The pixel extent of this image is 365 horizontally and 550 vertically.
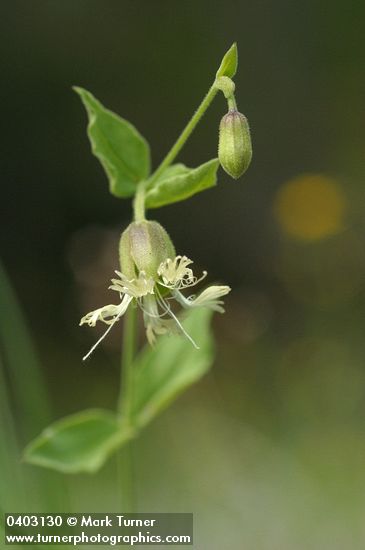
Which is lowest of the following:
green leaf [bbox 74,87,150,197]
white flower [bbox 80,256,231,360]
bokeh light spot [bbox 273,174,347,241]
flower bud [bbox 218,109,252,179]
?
white flower [bbox 80,256,231,360]

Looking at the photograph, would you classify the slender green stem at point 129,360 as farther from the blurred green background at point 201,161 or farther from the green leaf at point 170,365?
the blurred green background at point 201,161

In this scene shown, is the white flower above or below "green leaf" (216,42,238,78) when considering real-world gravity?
below

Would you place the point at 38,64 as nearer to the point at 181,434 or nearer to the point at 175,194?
the point at 181,434

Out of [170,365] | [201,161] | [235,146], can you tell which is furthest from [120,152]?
[201,161]

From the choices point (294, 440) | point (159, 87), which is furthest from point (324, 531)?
point (159, 87)

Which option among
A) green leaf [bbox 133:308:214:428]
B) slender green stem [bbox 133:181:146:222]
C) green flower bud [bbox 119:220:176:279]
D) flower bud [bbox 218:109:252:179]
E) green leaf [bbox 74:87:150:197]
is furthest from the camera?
green leaf [bbox 133:308:214:428]

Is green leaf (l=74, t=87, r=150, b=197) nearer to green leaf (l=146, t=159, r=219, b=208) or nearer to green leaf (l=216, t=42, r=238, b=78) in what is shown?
green leaf (l=146, t=159, r=219, b=208)

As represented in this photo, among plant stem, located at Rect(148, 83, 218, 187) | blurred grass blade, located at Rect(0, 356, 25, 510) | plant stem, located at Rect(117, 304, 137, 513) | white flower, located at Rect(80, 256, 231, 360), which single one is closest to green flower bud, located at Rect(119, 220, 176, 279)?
white flower, located at Rect(80, 256, 231, 360)
